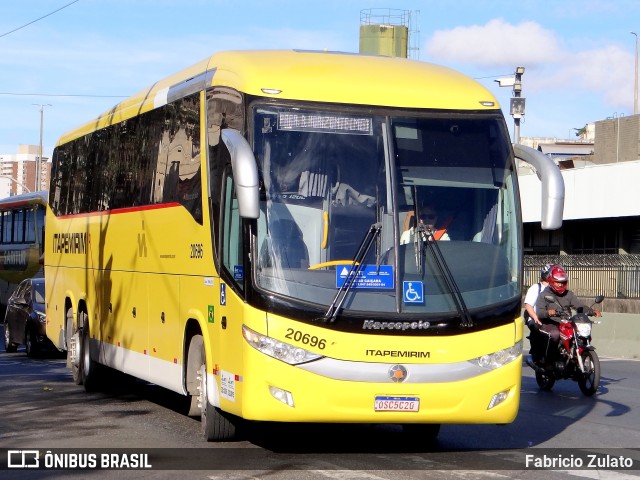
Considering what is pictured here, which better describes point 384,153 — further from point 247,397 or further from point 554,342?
point 554,342

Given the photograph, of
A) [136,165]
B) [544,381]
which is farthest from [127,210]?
[544,381]

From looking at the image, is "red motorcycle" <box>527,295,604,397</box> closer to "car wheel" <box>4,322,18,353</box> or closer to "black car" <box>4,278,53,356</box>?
"black car" <box>4,278,53,356</box>

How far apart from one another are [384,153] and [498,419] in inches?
99.3

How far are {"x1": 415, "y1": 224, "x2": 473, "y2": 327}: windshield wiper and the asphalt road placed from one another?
130 centimetres

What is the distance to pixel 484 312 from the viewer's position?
33.1ft

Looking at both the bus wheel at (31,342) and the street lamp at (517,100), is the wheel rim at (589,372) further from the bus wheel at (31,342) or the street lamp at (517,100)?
the street lamp at (517,100)

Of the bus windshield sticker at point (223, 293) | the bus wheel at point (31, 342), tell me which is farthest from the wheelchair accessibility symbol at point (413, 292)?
the bus wheel at point (31, 342)

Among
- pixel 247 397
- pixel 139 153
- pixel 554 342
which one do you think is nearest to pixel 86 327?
pixel 139 153

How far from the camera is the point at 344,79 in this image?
10703 millimetres

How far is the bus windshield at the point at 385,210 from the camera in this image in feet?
32.7

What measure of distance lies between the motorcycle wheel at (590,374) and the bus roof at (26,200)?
2276 centimetres

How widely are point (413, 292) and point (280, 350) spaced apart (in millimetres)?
1232

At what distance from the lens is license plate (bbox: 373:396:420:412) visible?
9844mm

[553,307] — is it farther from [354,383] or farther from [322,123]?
[354,383]
